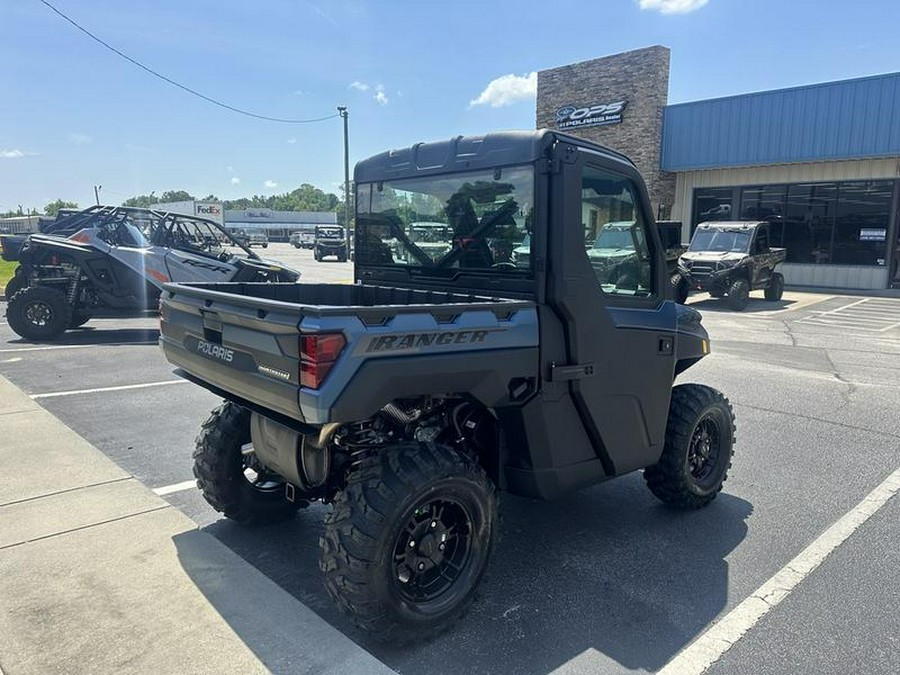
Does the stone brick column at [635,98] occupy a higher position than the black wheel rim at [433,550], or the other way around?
the stone brick column at [635,98]

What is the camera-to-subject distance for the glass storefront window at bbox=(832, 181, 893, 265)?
786 inches

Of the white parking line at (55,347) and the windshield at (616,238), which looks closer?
the windshield at (616,238)

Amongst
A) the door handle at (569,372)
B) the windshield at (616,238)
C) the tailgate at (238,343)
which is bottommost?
the door handle at (569,372)

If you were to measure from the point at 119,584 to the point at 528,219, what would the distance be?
273 cm

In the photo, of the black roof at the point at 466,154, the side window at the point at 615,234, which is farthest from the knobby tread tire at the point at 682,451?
the black roof at the point at 466,154

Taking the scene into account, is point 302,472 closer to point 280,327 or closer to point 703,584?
point 280,327

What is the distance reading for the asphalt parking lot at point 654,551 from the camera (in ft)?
9.13

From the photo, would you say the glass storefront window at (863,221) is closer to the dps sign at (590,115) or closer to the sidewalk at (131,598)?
the dps sign at (590,115)

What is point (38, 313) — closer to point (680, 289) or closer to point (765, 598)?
point (680, 289)

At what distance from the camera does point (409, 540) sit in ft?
9.32

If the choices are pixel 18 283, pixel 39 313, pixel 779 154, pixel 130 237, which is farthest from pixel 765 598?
pixel 779 154

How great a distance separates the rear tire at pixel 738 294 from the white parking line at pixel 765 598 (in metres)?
12.3

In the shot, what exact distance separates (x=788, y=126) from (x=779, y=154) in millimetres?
863

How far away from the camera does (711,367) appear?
9.22 m
